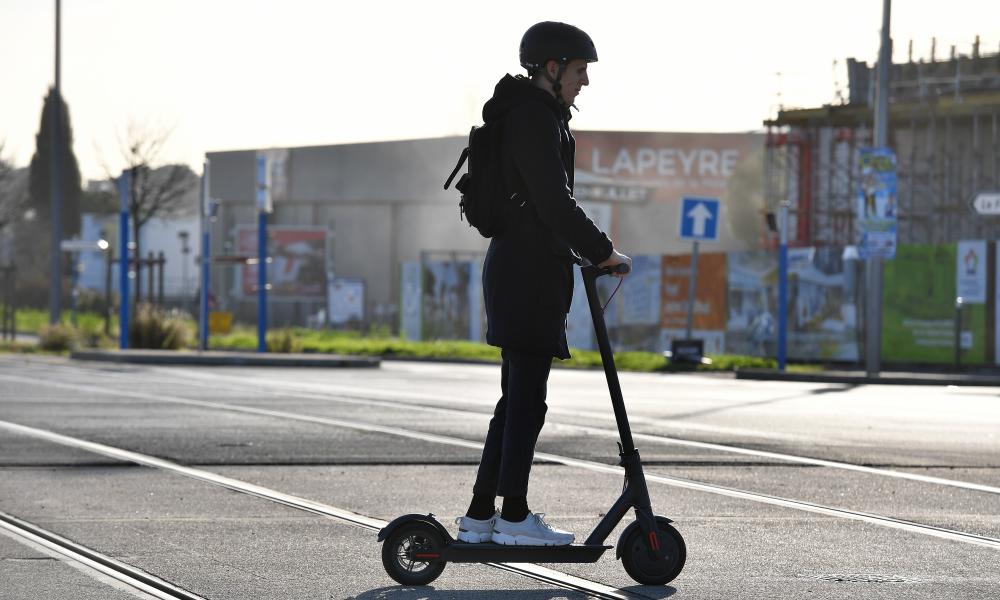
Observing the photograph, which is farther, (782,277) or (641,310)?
(641,310)

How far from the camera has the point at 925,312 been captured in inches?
1073

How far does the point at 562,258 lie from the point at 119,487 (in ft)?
11.5

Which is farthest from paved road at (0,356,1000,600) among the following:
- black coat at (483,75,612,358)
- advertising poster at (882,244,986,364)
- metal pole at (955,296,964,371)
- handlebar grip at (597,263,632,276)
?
advertising poster at (882,244,986,364)

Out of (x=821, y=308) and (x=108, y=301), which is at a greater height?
(x=821, y=308)

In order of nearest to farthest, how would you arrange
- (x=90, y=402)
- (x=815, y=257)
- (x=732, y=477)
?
(x=732, y=477) → (x=90, y=402) → (x=815, y=257)

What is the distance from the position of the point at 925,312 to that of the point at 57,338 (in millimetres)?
17849

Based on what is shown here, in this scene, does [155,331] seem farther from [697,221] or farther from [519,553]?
[519,553]

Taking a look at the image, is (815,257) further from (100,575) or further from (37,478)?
(100,575)

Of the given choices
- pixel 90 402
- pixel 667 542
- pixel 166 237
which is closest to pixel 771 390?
pixel 90 402

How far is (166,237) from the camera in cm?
10656

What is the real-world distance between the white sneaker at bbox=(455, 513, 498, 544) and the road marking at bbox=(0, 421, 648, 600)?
0.28m

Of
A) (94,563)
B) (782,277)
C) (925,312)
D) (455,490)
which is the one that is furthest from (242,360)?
(94,563)

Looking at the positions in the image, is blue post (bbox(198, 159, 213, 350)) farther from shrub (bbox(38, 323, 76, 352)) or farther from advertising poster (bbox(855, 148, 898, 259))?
advertising poster (bbox(855, 148, 898, 259))

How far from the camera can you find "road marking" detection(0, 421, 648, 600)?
4.96m
